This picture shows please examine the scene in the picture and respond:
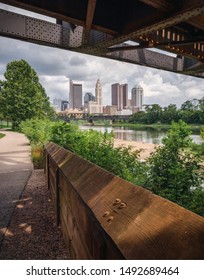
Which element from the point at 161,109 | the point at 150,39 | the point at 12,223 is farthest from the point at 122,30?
the point at 161,109

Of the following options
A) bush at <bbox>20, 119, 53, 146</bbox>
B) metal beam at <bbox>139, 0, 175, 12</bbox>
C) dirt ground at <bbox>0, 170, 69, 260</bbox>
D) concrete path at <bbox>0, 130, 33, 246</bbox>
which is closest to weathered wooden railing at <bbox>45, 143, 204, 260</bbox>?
dirt ground at <bbox>0, 170, 69, 260</bbox>

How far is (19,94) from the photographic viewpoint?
54.2m

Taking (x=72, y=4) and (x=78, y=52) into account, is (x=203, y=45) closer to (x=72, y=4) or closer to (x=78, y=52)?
(x=78, y=52)

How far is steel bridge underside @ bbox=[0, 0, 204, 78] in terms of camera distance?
380 cm

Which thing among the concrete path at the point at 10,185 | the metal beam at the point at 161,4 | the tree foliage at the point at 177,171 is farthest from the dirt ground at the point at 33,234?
the metal beam at the point at 161,4

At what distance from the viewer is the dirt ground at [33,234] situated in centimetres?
396

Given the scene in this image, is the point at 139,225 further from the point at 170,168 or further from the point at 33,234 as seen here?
the point at 33,234

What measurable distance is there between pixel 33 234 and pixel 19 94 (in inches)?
2095

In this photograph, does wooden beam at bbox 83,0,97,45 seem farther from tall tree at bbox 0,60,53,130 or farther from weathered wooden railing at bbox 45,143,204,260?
tall tree at bbox 0,60,53,130

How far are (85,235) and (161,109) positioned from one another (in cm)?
10066

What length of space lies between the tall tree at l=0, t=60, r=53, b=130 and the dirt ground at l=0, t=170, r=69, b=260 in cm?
5025

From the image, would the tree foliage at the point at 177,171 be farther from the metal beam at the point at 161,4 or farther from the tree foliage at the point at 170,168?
the metal beam at the point at 161,4

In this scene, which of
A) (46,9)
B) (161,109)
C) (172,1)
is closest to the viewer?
(172,1)
